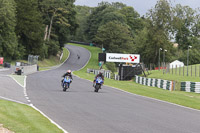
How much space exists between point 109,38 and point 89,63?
11.7m

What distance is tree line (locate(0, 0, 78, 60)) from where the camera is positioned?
73375 millimetres

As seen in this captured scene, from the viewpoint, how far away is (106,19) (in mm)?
135375

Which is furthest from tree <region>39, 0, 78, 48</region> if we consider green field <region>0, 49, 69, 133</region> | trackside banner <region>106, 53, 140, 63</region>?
green field <region>0, 49, 69, 133</region>

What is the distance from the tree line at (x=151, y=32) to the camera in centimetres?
8488

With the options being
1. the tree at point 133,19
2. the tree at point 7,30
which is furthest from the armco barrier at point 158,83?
the tree at point 133,19

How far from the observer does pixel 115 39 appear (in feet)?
373

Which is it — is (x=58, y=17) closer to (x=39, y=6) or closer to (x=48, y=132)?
(x=39, y=6)

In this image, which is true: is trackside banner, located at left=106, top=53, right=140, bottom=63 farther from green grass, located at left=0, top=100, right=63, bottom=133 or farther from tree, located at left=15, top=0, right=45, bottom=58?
green grass, located at left=0, top=100, right=63, bottom=133

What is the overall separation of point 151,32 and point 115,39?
29.2m

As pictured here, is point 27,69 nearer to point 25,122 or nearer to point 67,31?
point 25,122

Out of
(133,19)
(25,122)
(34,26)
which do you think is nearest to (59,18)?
(34,26)

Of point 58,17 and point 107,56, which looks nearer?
point 107,56

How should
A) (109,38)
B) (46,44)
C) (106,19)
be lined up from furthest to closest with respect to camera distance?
(106,19), (109,38), (46,44)

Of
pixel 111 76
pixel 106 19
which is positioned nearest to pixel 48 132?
pixel 111 76
